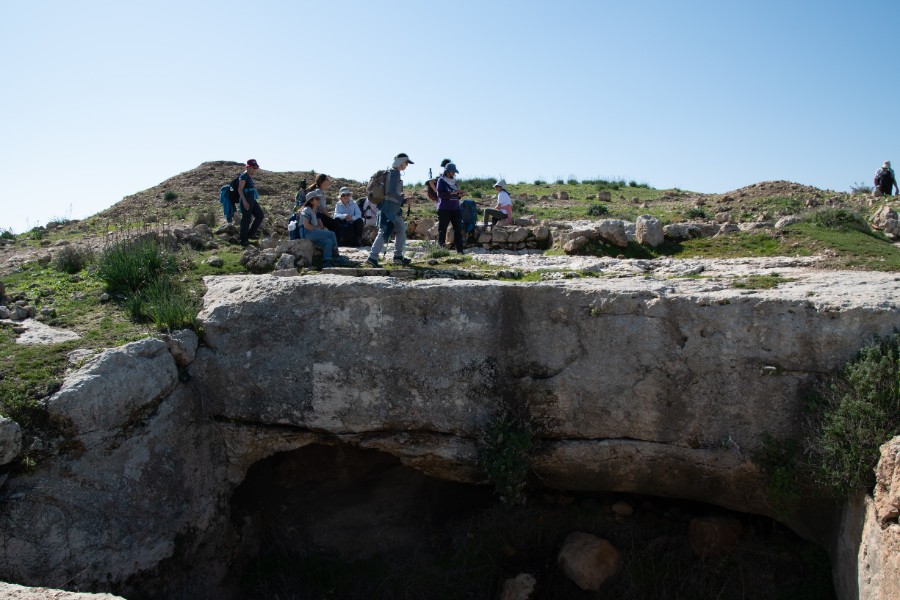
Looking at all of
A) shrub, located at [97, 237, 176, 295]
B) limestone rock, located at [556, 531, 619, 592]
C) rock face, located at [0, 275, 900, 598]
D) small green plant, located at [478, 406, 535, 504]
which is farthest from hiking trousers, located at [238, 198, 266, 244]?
limestone rock, located at [556, 531, 619, 592]

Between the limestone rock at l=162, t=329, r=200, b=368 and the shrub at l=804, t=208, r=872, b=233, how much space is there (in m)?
8.18

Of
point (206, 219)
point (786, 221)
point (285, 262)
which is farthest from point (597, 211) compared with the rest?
point (285, 262)

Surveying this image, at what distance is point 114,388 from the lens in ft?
19.3

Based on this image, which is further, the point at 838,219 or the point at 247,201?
the point at 247,201

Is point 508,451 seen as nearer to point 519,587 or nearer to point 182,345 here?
point 519,587

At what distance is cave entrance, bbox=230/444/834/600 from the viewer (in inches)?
246

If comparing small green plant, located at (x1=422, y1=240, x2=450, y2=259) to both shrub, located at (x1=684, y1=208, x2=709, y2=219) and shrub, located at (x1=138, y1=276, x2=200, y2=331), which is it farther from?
shrub, located at (x1=684, y1=208, x2=709, y2=219)

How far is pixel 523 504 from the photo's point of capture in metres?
6.89

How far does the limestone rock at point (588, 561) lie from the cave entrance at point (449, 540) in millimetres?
95

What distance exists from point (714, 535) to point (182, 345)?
5.39 m

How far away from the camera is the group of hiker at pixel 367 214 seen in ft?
27.4

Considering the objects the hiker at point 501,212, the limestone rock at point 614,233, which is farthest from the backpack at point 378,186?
the limestone rock at point 614,233

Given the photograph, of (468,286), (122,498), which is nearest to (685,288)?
(468,286)

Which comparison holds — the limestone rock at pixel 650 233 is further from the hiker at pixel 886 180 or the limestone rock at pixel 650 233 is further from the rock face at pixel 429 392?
the hiker at pixel 886 180
